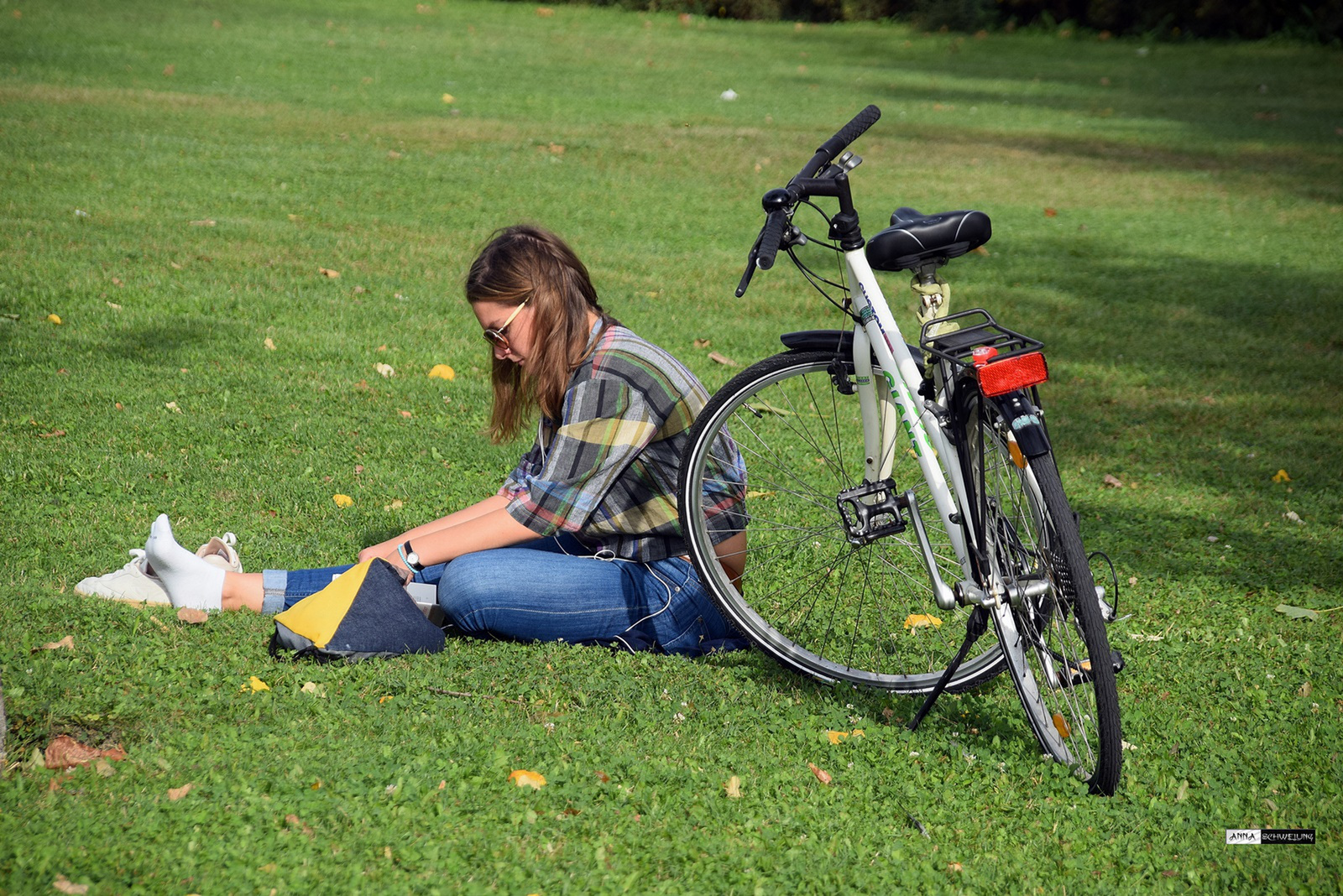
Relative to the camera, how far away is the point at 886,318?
10.4 feet

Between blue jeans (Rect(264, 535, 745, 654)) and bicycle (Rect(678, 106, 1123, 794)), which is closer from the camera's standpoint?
bicycle (Rect(678, 106, 1123, 794))

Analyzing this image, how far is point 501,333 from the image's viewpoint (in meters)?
3.57

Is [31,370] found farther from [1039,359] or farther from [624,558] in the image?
[1039,359]

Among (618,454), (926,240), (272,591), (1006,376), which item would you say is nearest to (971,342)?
(1006,376)

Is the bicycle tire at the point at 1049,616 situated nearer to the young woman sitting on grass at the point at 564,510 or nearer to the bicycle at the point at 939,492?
the bicycle at the point at 939,492

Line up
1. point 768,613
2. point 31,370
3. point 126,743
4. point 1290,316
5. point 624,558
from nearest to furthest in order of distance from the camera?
1. point 126,743
2. point 624,558
3. point 768,613
4. point 31,370
5. point 1290,316

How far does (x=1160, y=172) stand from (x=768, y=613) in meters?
11.8

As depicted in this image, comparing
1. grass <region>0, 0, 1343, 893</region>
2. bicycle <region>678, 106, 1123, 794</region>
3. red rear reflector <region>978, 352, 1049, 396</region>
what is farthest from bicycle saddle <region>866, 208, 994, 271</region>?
grass <region>0, 0, 1343, 893</region>

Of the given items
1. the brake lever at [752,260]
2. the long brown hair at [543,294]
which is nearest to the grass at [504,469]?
the long brown hair at [543,294]

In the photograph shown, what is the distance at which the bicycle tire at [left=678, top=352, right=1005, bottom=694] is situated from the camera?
137 inches

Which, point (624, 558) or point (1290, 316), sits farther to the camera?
point (1290, 316)

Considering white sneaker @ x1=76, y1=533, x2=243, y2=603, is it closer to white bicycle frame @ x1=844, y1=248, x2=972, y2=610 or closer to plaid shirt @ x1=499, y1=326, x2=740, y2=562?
plaid shirt @ x1=499, y1=326, x2=740, y2=562

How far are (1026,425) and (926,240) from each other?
1.88 ft

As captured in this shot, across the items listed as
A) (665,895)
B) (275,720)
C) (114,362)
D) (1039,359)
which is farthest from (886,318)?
(114,362)
